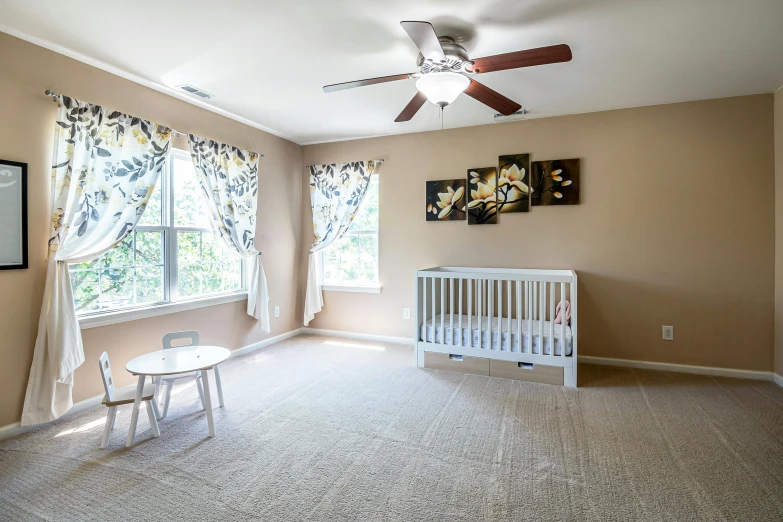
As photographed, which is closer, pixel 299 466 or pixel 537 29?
pixel 299 466

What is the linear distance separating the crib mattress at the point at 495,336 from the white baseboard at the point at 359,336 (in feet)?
2.71

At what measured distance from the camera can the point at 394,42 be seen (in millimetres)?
2277

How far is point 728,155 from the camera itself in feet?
10.3

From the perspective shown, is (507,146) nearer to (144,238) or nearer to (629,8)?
(629,8)

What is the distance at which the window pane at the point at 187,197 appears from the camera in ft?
10.7

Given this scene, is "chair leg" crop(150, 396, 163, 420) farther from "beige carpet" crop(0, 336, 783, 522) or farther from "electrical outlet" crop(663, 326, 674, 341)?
"electrical outlet" crop(663, 326, 674, 341)

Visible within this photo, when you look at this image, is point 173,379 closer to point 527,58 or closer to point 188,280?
point 188,280

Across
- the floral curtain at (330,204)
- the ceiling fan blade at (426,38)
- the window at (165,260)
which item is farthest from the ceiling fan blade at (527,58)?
the window at (165,260)

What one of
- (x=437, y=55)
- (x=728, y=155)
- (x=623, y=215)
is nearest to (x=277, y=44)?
(x=437, y=55)

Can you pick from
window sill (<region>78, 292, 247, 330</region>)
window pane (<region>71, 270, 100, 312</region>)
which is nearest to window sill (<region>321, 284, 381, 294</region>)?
window sill (<region>78, 292, 247, 330</region>)

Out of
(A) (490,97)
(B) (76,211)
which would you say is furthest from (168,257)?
(A) (490,97)

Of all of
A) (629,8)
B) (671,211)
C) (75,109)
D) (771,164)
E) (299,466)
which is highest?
(629,8)

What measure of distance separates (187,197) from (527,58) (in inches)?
115

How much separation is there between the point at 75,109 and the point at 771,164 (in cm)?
511
